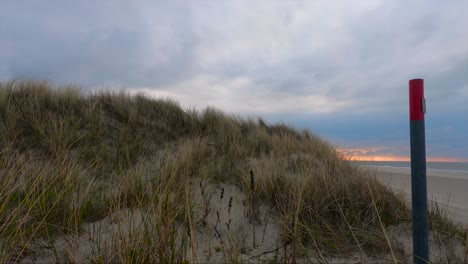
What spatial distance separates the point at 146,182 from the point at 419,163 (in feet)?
10.6

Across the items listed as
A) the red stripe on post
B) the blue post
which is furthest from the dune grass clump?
the red stripe on post

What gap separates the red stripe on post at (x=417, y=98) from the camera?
2795mm

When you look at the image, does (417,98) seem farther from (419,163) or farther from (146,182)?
(146,182)

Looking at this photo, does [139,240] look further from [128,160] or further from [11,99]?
[11,99]

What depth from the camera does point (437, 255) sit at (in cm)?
335

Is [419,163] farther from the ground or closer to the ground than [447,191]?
farther from the ground

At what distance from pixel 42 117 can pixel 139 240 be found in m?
5.19

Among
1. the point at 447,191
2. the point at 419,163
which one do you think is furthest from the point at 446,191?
the point at 419,163

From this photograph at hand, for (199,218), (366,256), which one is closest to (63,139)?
(199,218)

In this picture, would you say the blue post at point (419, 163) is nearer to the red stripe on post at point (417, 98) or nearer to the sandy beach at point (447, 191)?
the red stripe on post at point (417, 98)

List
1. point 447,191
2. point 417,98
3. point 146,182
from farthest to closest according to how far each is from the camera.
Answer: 1. point 447,191
2. point 146,182
3. point 417,98

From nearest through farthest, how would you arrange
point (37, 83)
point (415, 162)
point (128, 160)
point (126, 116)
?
1. point (415, 162)
2. point (128, 160)
3. point (126, 116)
4. point (37, 83)

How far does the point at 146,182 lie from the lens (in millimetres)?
4383

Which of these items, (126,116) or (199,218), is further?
(126,116)
